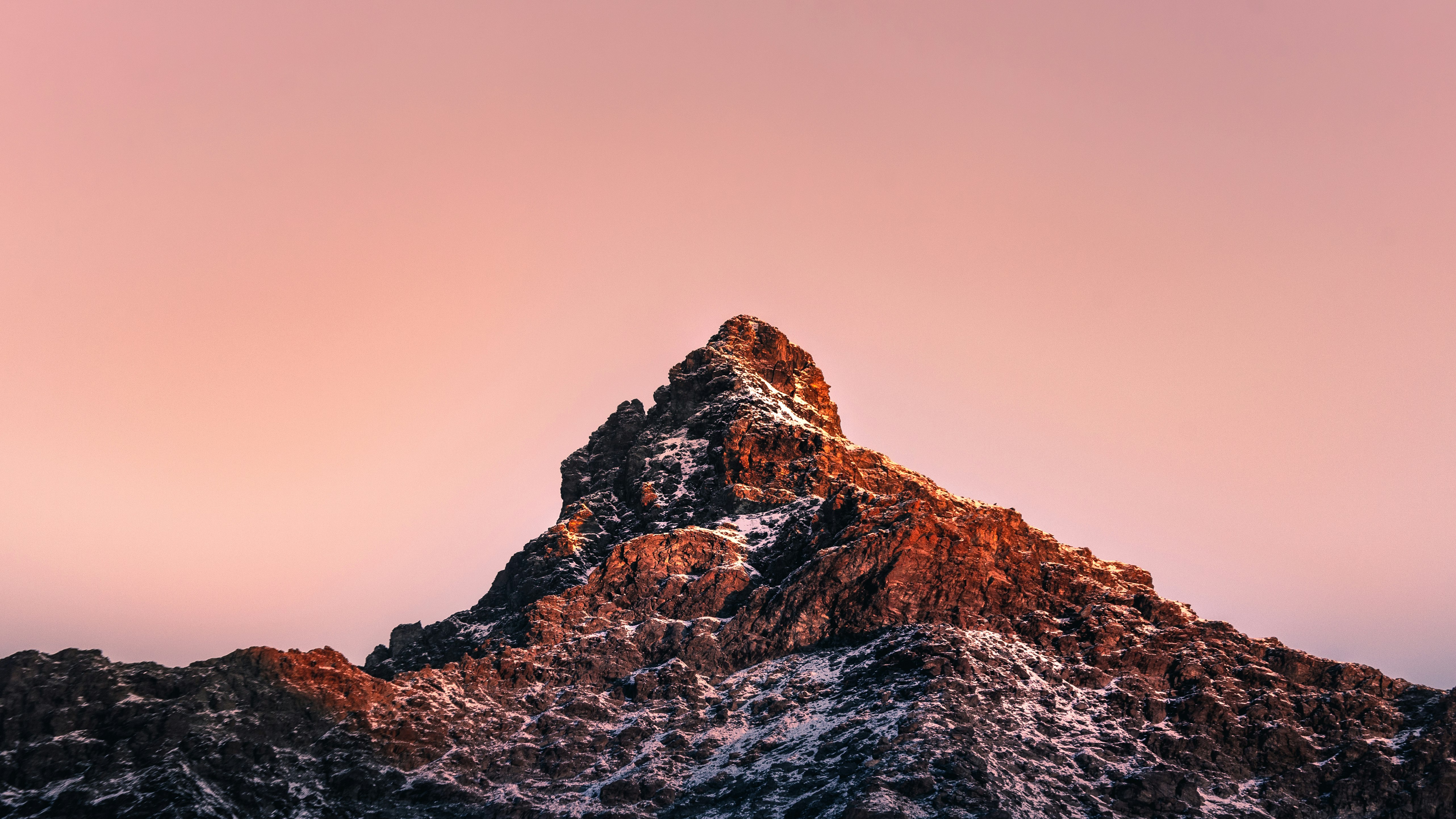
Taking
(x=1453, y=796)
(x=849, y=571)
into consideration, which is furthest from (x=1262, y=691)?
(x=849, y=571)

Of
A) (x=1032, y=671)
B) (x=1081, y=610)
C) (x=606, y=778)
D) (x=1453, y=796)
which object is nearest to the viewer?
(x=1453, y=796)

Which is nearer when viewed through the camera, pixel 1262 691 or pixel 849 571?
pixel 1262 691

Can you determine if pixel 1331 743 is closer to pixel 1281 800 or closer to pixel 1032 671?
pixel 1281 800

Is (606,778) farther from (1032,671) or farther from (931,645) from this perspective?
(1032,671)

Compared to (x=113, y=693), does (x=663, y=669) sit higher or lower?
higher

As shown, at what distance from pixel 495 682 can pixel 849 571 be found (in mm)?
56358

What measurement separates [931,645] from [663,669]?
39.7 meters

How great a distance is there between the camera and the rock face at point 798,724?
15725 cm

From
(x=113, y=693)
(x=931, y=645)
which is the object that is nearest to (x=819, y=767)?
(x=931, y=645)

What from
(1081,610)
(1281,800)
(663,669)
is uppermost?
(1081,610)

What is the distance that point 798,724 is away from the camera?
174125mm

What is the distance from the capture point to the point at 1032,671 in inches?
7096

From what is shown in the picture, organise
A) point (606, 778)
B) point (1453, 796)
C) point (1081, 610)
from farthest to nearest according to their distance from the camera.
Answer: point (1081, 610) → point (606, 778) → point (1453, 796)

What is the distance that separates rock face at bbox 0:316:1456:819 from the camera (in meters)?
157
